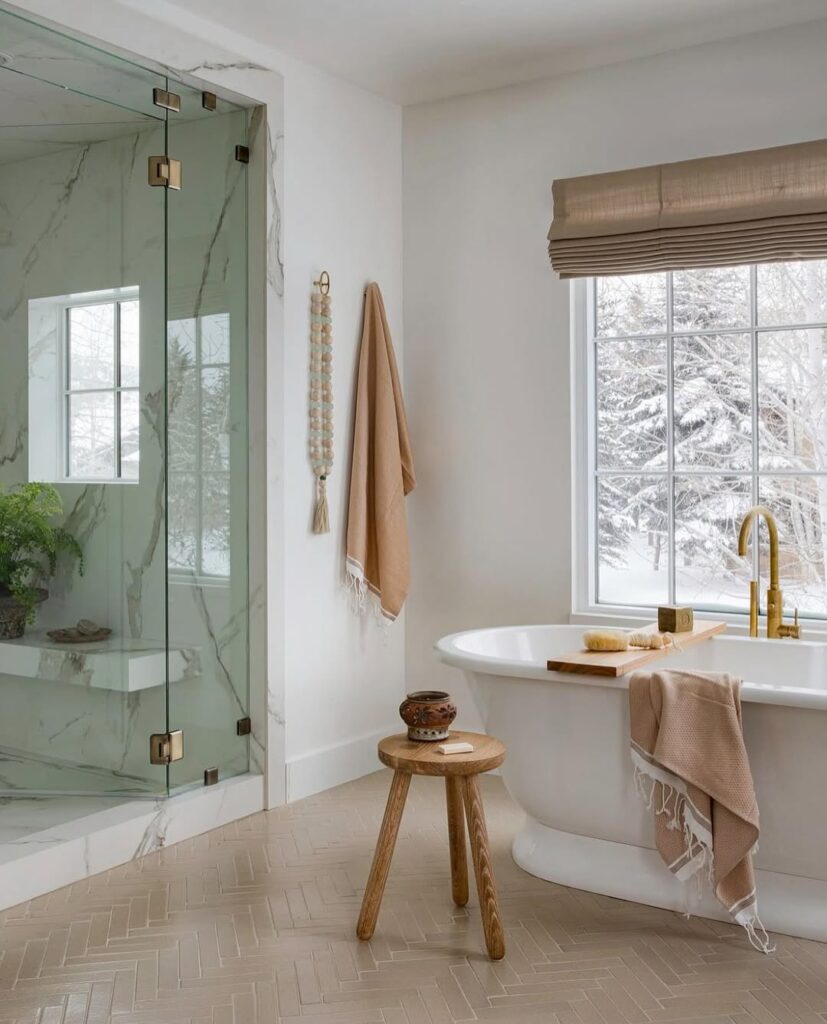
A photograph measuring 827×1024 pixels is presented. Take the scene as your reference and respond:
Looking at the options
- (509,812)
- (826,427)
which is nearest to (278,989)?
(509,812)

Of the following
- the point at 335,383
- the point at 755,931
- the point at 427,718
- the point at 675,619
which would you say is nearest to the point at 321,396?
the point at 335,383

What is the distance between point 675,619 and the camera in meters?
3.54

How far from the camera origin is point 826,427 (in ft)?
12.1

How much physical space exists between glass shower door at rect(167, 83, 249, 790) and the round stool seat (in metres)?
1.12

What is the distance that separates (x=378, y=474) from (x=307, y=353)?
0.57m

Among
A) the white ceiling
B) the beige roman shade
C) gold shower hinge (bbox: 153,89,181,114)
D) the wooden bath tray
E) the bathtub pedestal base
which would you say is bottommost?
the bathtub pedestal base

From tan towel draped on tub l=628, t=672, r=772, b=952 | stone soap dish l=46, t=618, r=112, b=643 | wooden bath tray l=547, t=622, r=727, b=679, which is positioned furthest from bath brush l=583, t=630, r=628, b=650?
stone soap dish l=46, t=618, r=112, b=643

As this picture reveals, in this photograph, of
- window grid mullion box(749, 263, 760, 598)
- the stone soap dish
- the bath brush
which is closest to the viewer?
the bath brush

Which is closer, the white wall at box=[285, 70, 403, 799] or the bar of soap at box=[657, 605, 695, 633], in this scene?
the bar of soap at box=[657, 605, 695, 633]

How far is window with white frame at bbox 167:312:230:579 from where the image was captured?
3611 mm

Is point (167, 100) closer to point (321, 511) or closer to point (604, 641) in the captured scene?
point (321, 511)

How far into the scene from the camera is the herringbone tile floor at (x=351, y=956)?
7.75ft

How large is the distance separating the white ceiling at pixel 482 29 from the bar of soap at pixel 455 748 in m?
2.43

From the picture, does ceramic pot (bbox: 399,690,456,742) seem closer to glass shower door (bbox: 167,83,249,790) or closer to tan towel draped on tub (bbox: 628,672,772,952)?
tan towel draped on tub (bbox: 628,672,772,952)
